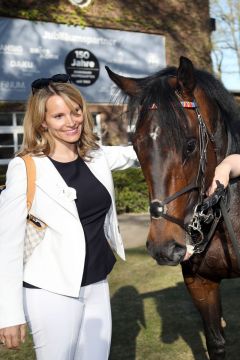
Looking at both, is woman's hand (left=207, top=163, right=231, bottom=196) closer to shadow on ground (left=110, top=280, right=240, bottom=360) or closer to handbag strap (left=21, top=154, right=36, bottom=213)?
handbag strap (left=21, top=154, right=36, bottom=213)

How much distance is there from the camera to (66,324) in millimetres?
2086

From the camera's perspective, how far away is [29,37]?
1191 centimetres

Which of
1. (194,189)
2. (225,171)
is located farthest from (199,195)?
(225,171)

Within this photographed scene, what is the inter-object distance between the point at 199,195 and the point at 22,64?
10.6 m

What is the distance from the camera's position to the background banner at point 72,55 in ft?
38.1

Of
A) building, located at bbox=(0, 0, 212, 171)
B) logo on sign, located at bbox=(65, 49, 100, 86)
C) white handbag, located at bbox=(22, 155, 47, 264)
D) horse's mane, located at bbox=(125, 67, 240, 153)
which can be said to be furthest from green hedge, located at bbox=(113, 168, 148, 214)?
white handbag, located at bbox=(22, 155, 47, 264)

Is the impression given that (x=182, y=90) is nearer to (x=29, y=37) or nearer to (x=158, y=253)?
(x=158, y=253)

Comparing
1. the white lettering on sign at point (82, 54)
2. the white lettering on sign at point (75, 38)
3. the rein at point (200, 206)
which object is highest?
the white lettering on sign at point (75, 38)

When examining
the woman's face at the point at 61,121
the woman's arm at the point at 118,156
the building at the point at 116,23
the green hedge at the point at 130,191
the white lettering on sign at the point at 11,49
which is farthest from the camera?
the building at the point at 116,23

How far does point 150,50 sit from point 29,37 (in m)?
4.09

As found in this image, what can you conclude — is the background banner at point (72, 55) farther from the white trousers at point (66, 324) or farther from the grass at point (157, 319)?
the white trousers at point (66, 324)

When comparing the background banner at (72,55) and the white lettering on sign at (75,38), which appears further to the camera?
the white lettering on sign at (75,38)

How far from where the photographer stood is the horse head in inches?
77.9

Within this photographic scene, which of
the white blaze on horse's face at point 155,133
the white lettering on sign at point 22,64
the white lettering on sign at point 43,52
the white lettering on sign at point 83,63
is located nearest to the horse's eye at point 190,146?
the white blaze on horse's face at point 155,133
